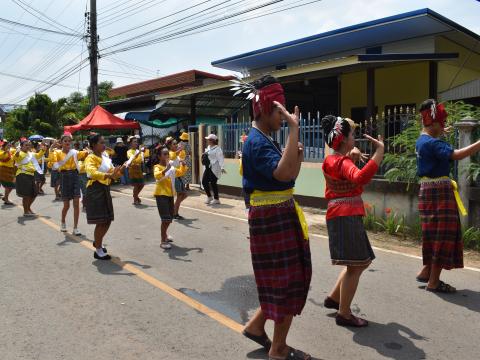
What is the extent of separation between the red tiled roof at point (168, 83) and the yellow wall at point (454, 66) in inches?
334

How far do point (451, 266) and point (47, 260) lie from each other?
16.7 ft

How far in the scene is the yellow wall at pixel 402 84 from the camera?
13.7 m

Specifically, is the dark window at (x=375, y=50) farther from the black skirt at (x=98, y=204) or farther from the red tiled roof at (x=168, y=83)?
the black skirt at (x=98, y=204)

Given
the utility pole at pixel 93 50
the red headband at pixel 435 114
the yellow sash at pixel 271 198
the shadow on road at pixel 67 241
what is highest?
the utility pole at pixel 93 50

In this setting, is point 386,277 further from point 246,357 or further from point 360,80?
point 360,80

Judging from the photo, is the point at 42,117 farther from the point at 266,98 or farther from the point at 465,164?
the point at 266,98

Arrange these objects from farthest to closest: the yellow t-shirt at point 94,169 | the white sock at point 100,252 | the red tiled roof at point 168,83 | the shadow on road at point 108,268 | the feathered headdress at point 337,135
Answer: the red tiled roof at point 168,83, the white sock at point 100,252, the yellow t-shirt at point 94,169, the shadow on road at point 108,268, the feathered headdress at point 337,135

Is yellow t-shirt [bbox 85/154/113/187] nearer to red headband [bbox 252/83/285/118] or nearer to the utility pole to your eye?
red headband [bbox 252/83/285/118]

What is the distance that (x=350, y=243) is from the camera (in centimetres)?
400

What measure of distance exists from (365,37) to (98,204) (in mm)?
10508

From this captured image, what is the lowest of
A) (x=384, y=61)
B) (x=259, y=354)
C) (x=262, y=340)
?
(x=259, y=354)

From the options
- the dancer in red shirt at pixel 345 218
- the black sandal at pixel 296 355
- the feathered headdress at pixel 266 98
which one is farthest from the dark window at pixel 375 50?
the black sandal at pixel 296 355

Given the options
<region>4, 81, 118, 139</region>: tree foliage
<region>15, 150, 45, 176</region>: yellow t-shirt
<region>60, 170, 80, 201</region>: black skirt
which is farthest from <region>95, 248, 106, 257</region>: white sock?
<region>4, 81, 118, 139</region>: tree foliage

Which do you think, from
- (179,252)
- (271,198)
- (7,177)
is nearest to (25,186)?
(7,177)
